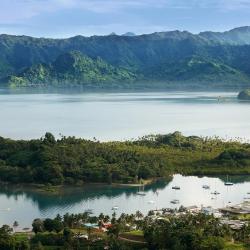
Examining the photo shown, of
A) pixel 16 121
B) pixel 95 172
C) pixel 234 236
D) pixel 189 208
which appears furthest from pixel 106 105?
pixel 234 236

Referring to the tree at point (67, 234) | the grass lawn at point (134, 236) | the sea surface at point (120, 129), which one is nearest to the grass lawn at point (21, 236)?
the tree at point (67, 234)

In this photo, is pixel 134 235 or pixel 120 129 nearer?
pixel 134 235

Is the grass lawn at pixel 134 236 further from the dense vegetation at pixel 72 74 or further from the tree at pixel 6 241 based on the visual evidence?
the dense vegetation at pixel 72 74

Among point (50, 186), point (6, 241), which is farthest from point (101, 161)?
point (6, 241)

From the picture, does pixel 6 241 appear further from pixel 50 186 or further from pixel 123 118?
pixel 123 118

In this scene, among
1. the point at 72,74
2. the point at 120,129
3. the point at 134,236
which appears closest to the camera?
the point at 134,236

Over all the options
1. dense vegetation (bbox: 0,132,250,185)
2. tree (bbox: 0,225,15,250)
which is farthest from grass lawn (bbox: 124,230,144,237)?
dense vegetation (bbox: 0,132,250,185)

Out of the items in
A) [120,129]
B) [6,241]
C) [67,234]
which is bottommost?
[6,241]
